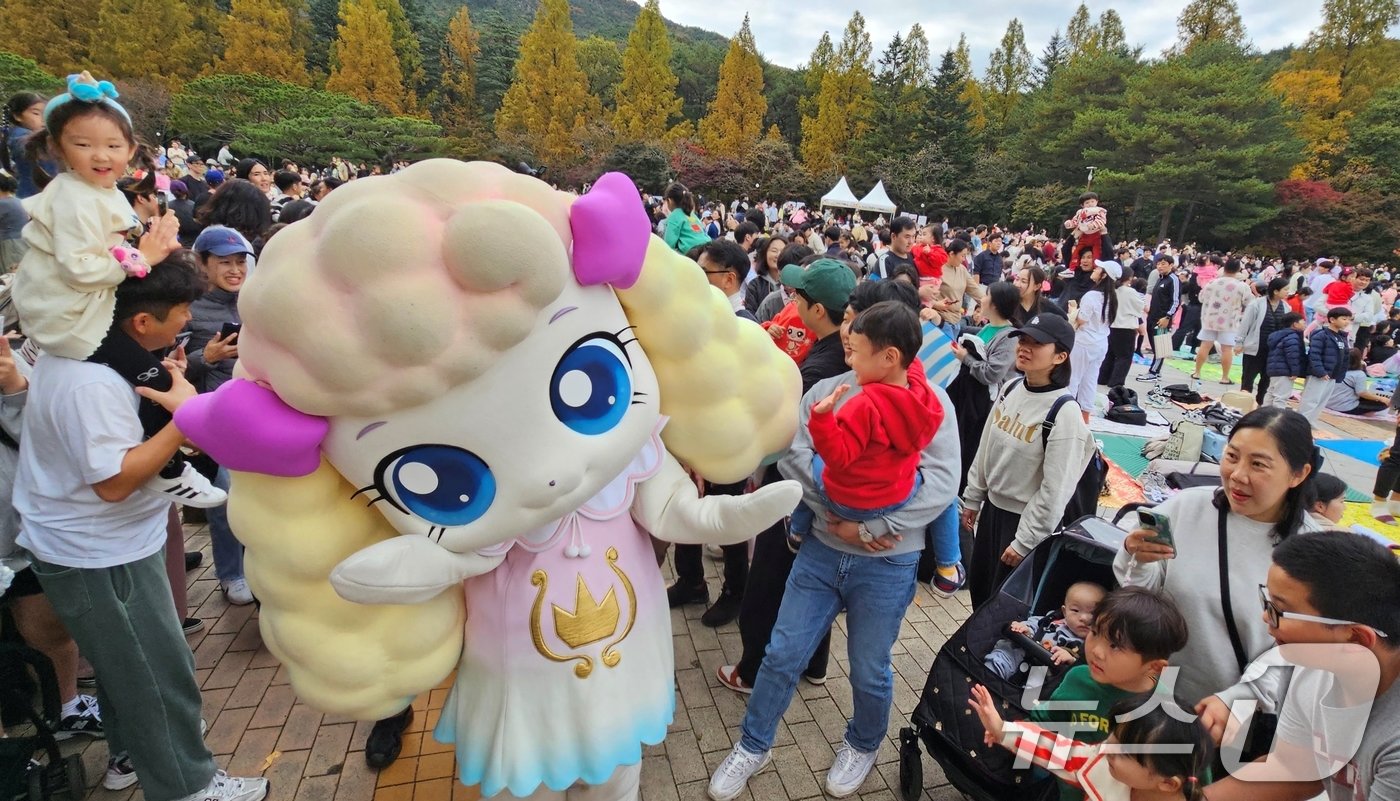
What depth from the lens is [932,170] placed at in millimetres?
35375

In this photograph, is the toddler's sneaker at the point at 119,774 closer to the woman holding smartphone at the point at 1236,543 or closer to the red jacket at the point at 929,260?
the woman holding smartphone at the point at 1236,543

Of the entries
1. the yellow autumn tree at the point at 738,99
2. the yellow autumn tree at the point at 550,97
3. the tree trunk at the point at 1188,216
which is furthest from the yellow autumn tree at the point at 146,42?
the tree trunk at the point at 1188,216

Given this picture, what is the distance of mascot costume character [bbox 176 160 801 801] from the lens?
140 cm

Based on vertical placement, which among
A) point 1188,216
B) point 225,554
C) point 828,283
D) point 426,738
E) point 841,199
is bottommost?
point 426,738

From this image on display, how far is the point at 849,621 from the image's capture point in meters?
2.67

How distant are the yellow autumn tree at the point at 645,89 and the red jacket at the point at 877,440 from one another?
133ft

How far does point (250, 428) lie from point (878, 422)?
1707 mm

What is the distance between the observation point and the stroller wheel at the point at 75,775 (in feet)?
8.36

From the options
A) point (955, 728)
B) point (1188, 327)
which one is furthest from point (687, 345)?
point (1188, 327)

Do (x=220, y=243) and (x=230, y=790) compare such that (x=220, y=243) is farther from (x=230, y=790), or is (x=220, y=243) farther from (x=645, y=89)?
(x=645, y=89)

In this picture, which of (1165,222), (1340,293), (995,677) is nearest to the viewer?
(995,677)

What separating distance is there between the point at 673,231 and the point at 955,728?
5915mm

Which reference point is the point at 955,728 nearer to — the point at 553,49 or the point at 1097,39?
the point at 553,49

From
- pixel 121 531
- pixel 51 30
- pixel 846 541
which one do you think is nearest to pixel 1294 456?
pixel 846 541
